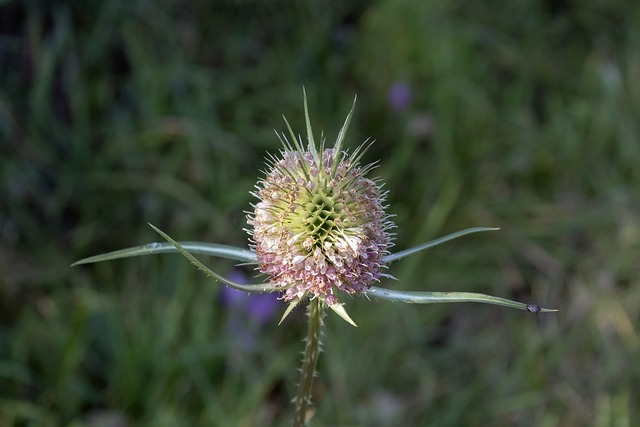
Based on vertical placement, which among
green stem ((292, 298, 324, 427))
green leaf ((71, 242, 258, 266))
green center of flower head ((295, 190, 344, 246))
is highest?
green center of flower head ((295, 190, 344, 246))

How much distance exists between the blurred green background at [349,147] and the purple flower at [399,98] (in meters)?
0.01

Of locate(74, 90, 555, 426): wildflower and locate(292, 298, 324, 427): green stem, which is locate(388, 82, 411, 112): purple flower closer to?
locate(74, 90, 555, 426): wildflower

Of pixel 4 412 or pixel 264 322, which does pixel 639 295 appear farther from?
pixel 4 412

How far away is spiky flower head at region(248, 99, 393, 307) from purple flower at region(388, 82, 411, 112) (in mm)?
2087

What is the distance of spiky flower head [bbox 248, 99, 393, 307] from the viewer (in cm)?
116

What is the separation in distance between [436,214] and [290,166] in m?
1.79

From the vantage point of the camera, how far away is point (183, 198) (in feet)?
9.55

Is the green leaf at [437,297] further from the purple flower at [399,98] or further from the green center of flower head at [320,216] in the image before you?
the purple flower at [399,98]

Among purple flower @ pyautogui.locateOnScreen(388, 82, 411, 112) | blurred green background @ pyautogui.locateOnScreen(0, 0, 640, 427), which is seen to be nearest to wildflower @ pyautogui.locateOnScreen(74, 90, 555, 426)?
blurred green background @ pyautogui.locateOnScreen(0, 0, 640, 427)

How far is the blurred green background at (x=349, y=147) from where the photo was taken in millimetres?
2498

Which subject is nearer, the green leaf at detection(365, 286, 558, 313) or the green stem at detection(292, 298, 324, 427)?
the green leaf at detection(365, 286, 558, 313)

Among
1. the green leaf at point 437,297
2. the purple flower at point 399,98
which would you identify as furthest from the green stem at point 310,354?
the purple flower at point 399,98

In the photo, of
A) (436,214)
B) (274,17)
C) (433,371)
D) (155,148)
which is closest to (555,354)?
(433,371)

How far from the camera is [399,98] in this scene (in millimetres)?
3264
